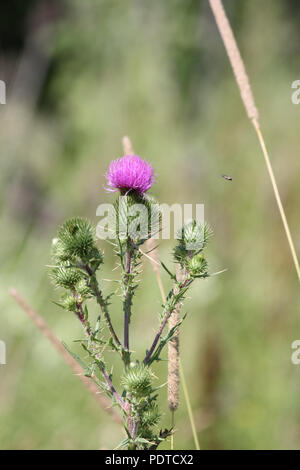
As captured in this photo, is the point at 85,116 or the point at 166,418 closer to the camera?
the point at 166,418

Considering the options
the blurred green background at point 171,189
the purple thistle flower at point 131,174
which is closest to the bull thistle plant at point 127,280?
the purple thistle flower at point 131,174

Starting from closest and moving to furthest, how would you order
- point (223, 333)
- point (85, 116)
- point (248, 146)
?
point (223, 333) → point (248, 146) → point (85, 116)

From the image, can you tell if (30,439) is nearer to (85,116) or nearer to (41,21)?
(85,116)

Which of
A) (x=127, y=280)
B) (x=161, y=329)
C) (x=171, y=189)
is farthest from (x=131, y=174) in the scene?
(x=171, y=189)

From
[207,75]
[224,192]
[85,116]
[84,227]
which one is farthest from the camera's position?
[85,116]

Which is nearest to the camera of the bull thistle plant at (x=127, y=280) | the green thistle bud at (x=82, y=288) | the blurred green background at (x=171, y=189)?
the bull thistle plant at (x=127, y=280)

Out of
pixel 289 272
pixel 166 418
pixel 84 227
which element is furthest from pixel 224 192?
pixel 84 227

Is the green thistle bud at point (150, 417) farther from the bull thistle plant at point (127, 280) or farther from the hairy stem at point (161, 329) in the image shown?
the hairy stem at point (161, 329)

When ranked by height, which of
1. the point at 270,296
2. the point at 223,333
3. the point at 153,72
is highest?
the point at 153,72
